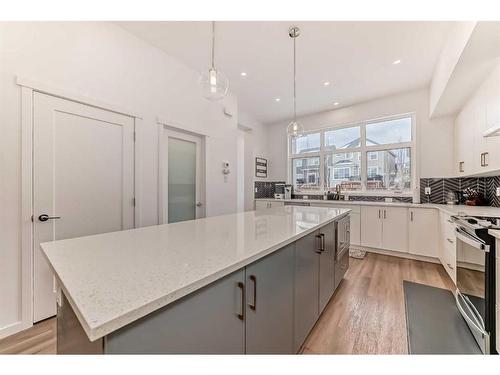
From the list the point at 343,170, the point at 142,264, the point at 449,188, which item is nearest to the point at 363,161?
the point at 343,170

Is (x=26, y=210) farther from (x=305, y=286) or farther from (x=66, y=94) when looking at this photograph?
(x=305, y=286)

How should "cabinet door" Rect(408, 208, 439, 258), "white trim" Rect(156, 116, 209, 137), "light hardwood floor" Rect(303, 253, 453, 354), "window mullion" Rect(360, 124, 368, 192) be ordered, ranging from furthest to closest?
1. "window mullion" Rect(360, 124, 368, 192)
2. "cabinet door" Rect(408, 208, 439, 258)
3. "white trim" Rect(156, 116, 209, 137)
4. "light hardwood floor" Rect(303, 253, 453, 354)

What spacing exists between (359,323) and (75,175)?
2.92 metres

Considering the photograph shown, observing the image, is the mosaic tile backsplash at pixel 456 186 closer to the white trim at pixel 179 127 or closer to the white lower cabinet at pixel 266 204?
the white lower cabinet at pixel 266 204

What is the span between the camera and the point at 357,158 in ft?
15.4

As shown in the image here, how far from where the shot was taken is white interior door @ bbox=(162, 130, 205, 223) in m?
3.09

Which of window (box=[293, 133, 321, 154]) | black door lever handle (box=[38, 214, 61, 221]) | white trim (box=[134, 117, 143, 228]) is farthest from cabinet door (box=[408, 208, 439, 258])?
black door lever handle (box=[38, 214, 61, 221])

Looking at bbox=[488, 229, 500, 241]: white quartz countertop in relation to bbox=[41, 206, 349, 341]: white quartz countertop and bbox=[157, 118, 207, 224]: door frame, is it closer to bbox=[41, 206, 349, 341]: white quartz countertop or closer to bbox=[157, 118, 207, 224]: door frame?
bbox=[41, 206, 349, 341]: white quartz countertop

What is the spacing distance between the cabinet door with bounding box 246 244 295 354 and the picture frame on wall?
A: 4.22 meters

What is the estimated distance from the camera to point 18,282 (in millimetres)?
1854

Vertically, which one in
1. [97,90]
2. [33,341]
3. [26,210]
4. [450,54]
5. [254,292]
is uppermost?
[450,54]

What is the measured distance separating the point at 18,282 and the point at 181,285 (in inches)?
82.5
